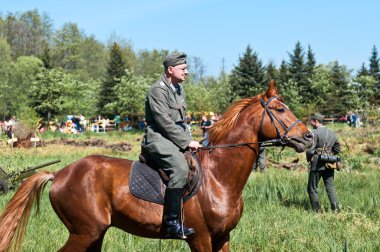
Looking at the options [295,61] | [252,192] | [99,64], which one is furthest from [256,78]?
[252,192]

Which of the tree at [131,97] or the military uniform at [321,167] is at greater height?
the tree at [131,97]

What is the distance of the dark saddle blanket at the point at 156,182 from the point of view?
5156 mm

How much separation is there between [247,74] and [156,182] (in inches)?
1806

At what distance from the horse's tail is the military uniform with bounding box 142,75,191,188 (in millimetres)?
1343

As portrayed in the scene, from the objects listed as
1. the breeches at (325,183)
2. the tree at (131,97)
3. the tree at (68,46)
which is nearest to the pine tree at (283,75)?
the tree at (131,97)

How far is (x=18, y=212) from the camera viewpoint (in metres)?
5.45

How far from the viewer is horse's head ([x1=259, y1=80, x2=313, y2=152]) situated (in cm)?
525

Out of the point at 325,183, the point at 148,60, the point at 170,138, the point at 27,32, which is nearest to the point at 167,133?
the point at 170,138

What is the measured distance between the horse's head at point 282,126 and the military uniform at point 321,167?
4111 millimetres

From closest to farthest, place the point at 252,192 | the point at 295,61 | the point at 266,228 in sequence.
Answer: the point at 266,228, the point at 252,192, the point at 295,61

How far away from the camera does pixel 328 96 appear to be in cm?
5350

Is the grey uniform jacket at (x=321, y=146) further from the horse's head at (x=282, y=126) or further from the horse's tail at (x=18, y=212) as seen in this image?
the horse's tail at (x=18, y=212)

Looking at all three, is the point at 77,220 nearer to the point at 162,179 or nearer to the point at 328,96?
the point at 162,179

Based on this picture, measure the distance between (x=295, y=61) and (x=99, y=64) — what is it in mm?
32809
